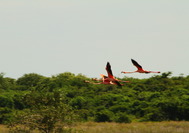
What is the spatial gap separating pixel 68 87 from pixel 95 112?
14.3m

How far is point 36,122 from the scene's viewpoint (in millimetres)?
24781

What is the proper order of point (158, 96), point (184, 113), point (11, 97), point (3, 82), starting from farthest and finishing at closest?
point (3, 82) < point (158, 96) < point (11, 97) < point (184, 113)

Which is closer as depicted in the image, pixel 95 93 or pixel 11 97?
pixel 11 97

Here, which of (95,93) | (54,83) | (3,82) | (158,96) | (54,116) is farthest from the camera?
(3,82)

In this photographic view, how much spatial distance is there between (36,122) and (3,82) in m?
43.8

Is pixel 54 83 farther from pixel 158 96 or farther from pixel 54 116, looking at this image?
pixel 54 116

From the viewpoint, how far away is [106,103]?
47656 mm

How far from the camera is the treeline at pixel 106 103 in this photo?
80.8 feet

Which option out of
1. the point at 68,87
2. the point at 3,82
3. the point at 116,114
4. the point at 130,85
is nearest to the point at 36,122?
the point at 116,114

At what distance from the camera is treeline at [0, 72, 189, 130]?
2462 centimetres

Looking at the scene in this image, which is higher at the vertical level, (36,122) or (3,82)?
(3,82)

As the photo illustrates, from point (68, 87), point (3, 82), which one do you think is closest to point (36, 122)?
point (68, 87)

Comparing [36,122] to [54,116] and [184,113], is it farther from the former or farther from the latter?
[184,113]

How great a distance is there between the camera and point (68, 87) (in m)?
57.2
